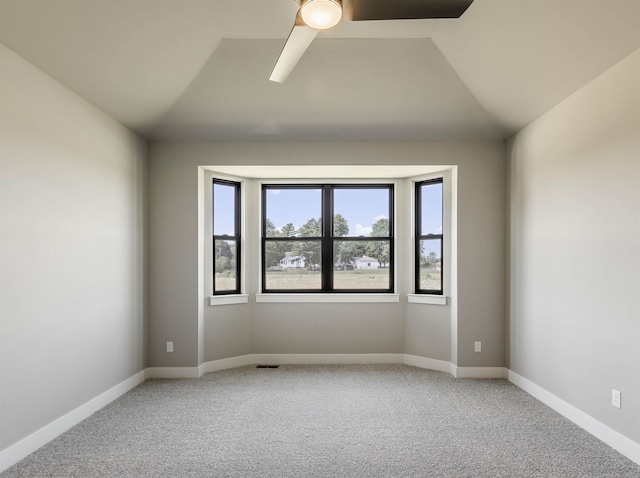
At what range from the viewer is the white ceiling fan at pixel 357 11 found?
201 centimetres

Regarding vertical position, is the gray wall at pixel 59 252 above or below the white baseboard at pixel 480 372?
above

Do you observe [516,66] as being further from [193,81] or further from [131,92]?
[131,92]

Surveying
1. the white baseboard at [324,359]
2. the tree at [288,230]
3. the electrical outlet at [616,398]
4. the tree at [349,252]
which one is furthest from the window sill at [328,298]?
the electrical outlet at [616,398]

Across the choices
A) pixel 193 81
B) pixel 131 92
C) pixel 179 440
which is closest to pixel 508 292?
pixel 179 440

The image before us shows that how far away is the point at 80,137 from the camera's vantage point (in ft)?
11.0

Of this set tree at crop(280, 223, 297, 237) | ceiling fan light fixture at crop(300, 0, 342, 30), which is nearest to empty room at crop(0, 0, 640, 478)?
ceiling fan light fixture at crop(300, 0, 342, 30)

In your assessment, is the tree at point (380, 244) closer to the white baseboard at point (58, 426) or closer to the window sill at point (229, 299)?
A: the window sill at point (229, 299)

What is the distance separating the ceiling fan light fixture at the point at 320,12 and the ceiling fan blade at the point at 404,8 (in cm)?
18

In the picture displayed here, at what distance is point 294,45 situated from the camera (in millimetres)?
2363

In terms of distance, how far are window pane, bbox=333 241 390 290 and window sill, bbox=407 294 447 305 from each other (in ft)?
1.26

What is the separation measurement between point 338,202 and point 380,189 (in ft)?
1.88

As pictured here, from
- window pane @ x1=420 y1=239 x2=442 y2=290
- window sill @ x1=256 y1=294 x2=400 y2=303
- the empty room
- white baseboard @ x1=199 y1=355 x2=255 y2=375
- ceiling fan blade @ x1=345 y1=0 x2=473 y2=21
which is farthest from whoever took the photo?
window sill @ x1=256 y1=294 x2=400 y2=303

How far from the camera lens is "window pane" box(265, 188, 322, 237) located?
5402 mm

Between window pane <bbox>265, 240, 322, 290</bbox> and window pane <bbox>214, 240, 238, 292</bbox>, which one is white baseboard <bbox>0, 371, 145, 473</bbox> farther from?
window pane <bbox>265, 240, 322, 290</bbox>
